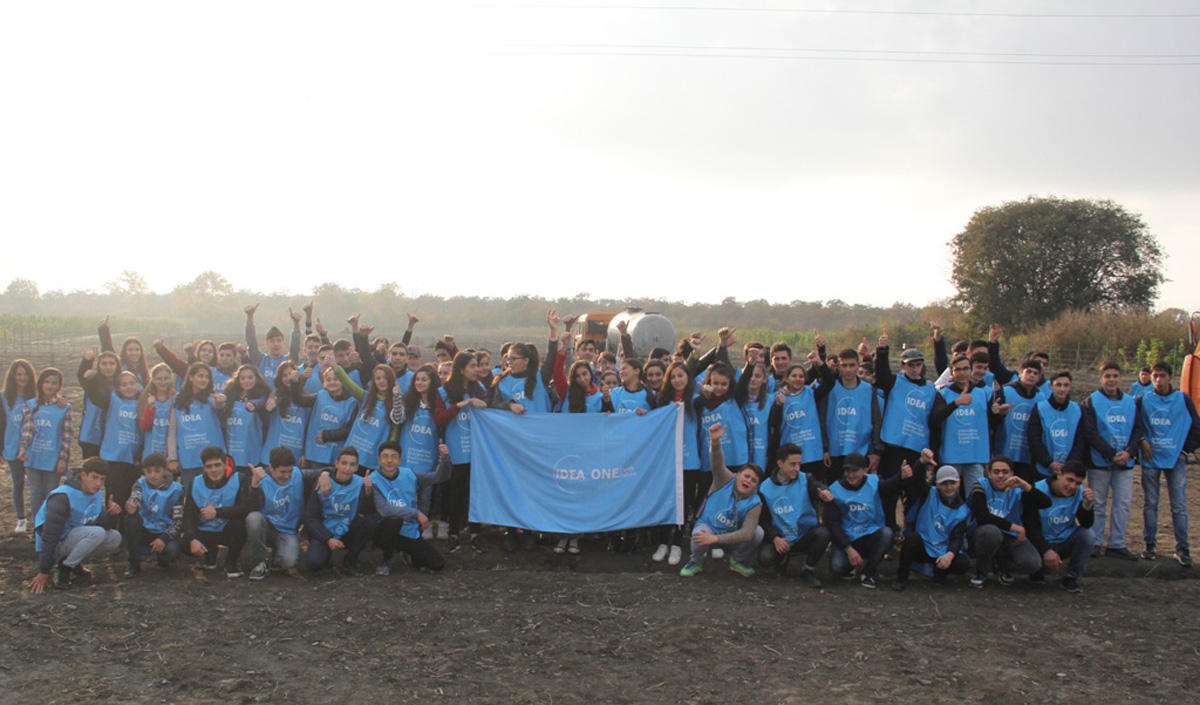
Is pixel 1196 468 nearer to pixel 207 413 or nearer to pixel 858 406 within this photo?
pixel 858 406

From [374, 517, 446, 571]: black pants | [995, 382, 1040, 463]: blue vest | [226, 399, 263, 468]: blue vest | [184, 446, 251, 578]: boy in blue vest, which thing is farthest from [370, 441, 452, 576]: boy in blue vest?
[995, 382, 1040, 463]: blue vest

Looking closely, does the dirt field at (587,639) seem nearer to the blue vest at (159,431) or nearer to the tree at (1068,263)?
the blue vest at (159,431)

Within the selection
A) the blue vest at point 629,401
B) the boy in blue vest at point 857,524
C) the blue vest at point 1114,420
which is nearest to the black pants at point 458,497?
the blue vest at point 629,401

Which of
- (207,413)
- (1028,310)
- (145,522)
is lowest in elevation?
(145,522)

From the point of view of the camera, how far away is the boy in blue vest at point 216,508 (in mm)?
7137

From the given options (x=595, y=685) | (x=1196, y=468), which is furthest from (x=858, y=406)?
(x=1196, y=468)

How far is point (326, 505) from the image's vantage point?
7199mm

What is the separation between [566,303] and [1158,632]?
6924 centimetres

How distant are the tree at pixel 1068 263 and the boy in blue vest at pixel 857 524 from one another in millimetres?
31626

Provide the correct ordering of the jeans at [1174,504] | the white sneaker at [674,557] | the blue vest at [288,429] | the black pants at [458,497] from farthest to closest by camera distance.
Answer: the blue vest at [288,429] < the black pants at [458,497] < the jeans at [1174,504] < the white sneaker at [674,557]

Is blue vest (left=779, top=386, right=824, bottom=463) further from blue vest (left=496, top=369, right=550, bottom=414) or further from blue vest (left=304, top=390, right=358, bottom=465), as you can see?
blue vest (left=304, top=390, right=358, bottom=465)

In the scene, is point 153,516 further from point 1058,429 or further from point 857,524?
point 1058,429

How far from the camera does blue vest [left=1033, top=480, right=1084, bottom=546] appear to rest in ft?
23.2

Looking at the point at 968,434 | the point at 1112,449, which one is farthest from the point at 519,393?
the point at 1112,449
